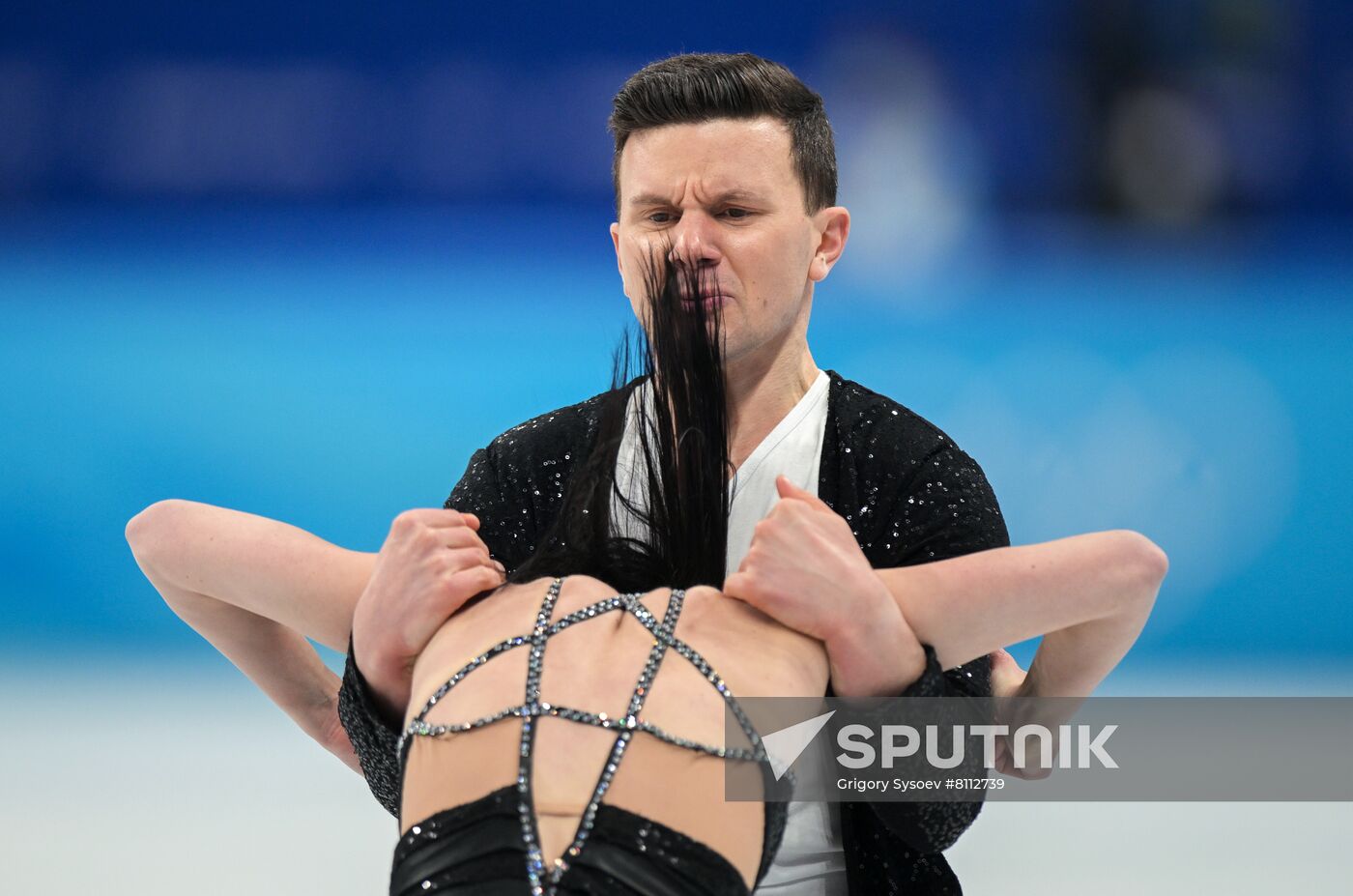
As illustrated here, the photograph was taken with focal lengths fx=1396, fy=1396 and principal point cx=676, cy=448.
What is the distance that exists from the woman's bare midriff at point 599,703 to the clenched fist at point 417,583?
28 mm

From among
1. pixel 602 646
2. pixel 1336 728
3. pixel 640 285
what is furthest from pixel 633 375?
pixel 1336 728

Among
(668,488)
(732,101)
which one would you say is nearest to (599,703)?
(668,488)

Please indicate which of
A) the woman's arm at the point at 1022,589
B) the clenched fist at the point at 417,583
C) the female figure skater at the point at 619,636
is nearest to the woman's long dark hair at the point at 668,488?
the female figure skater at the point at 619,636

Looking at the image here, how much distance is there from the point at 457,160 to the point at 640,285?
289 centimetres

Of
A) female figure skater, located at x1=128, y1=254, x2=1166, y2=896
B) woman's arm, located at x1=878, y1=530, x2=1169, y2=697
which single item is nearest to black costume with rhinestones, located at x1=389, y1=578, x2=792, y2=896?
female figure skater, located at x1=128, y1=254, x2=1166, y2=896

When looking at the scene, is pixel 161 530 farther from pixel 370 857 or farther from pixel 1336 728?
pixel 1336 728

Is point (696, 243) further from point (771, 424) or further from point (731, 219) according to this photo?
point (771, 424)

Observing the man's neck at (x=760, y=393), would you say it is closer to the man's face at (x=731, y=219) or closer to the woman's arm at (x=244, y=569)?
the man's face at (x=731, y=219)

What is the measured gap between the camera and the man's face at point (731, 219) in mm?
1727

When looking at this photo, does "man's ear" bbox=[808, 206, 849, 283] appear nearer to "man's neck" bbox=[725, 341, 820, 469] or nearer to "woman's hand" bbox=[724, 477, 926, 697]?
"man's neck" bbox=[725, 341, 820, 469]

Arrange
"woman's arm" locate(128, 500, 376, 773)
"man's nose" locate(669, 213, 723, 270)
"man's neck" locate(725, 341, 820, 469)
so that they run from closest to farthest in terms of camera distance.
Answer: "woman's arm" locate(128, 500, 376, 773)
"man's nose" locate(669, 213, 723, 270)
"man's neck" locate(725, 341, 820, 469)

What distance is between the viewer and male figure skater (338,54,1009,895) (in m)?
1.62

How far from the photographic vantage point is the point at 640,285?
175 centimetres

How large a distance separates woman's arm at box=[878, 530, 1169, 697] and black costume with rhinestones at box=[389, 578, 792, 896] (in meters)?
0.25
